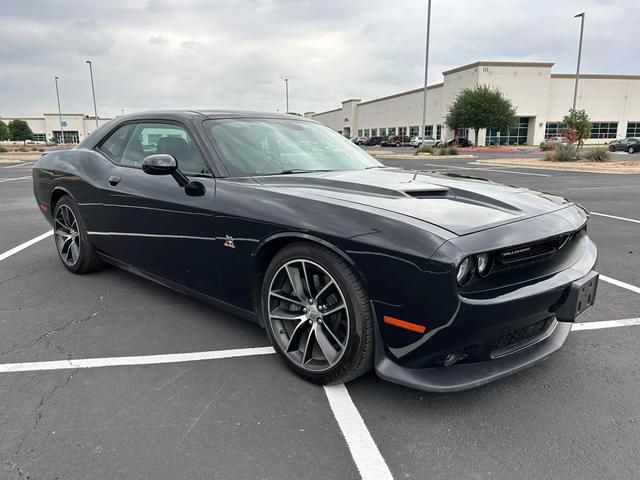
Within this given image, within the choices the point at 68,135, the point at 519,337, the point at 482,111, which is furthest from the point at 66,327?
the point at 68,135

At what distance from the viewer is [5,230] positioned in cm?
714

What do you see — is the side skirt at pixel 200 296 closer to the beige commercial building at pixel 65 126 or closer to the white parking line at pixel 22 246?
the white parking line at pixel 22 246

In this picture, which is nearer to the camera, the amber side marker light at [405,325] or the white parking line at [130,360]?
the amber side marker light at [405,325]

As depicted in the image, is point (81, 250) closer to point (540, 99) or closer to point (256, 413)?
point (256, 413)

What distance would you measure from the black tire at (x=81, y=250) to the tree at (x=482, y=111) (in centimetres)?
4942

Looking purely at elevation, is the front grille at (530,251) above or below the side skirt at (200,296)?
above

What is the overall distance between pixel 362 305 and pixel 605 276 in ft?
11.5

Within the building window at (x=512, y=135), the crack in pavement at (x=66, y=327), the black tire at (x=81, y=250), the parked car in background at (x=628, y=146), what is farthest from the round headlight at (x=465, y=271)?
the building window at (x=512, y=135)

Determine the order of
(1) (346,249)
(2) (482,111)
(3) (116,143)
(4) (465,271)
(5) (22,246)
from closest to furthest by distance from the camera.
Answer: (4) (465,271)
(1) (346,249)
(3) (116,143)
(5) (22,246)
(2) (482,111)

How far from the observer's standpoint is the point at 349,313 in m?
2.46

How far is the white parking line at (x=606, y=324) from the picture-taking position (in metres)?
3.53

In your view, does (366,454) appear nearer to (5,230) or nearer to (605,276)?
(605,276)

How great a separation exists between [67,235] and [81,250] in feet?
1.19

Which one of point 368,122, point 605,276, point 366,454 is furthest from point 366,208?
point 368,122
